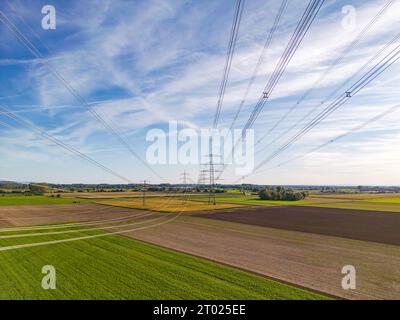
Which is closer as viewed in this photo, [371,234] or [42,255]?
[42,255]

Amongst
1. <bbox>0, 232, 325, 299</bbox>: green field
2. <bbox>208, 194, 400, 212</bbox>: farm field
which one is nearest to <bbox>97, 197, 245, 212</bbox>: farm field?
<bbox>208, 194, 400, 212</bbox>: farm field

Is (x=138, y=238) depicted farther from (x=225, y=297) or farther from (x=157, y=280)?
(x=225, y=297)

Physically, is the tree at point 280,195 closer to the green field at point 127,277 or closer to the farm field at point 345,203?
the farm field at point 345,203

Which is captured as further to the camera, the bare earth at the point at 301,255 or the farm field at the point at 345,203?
the farm field at the point at 345,203

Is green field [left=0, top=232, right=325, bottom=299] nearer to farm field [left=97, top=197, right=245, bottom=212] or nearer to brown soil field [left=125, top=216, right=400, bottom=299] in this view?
brown soil field [left=125, top=216, right=400, bottom=299]

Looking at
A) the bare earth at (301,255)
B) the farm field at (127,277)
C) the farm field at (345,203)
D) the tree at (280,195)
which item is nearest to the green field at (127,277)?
the farm field at (127,277)
